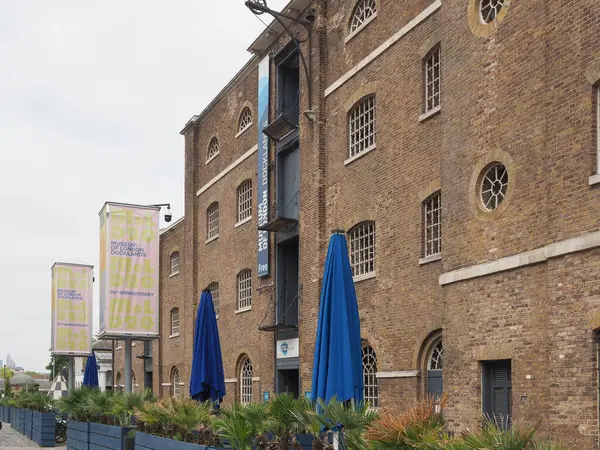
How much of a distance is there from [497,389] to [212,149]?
66.2 ft

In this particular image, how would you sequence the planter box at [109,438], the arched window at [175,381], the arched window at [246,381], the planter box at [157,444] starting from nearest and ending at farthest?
the planter box at [157,444] < the planter box at [109,438] < the arched window at [246,381] < the arched window at [175,381]

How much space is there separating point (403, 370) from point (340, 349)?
581 cm

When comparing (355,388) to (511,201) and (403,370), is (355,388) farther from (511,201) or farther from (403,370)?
(403,370)

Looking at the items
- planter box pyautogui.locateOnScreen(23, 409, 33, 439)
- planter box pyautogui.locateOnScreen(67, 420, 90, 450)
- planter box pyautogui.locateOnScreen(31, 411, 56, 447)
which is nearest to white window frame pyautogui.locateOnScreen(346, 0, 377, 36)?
planter box pyautogui.locateOnScreen(67, 420, 90, 450)

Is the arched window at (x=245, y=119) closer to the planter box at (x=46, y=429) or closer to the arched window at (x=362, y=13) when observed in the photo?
the arched window at (x=362, y=13)

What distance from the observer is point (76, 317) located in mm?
34312

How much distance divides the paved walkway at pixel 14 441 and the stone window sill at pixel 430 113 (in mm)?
16102

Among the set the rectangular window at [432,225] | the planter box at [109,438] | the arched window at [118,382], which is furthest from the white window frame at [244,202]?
the arched window at [118,382]

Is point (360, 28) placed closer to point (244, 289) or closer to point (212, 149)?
point (244, 289)

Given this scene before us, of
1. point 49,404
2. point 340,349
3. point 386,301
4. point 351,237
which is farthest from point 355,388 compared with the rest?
point 49,404

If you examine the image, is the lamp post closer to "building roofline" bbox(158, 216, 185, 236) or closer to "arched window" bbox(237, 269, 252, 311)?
"arched window" bbox(237, 269, 252, 311)

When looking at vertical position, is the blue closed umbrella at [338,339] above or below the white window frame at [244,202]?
below

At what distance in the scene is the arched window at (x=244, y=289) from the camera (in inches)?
1105

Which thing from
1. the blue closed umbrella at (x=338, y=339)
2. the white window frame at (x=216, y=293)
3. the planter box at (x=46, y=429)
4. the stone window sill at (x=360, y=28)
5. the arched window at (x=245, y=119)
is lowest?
the planter box at (x=46, y=429)
